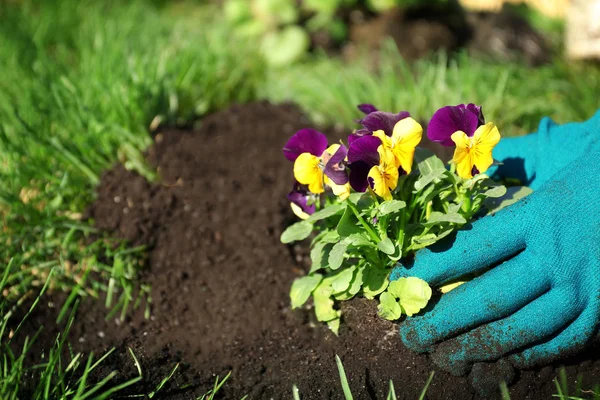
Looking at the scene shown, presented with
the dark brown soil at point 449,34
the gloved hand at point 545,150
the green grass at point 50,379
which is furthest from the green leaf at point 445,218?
the dark brown soil at point 449,34

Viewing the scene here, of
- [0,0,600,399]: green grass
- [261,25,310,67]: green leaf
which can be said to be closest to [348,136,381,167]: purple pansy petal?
[0,0,600,399]: green grass

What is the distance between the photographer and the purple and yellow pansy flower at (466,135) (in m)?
1.54

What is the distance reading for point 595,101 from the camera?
10.1 feet

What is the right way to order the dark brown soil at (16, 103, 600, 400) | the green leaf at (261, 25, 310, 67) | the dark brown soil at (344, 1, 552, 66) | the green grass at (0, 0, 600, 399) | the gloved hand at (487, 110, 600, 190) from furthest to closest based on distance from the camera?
the green leaf at (261, 25, 310, 67) < the dark brown soil at (344, 1, 552, 66) < the green grass at (0, 0, 600, 399) < the gloved hand at (487, 110, 600, 190) < the dark brown soil at (16, 103, 600, 400)

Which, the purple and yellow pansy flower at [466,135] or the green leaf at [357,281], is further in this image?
the green leaf at [357,281]

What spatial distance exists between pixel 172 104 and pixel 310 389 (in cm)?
161

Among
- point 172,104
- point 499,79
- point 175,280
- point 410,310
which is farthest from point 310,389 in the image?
point 499,79

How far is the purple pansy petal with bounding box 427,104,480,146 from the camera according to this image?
1.56 metres

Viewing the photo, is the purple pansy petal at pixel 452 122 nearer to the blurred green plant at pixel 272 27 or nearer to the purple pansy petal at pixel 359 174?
the purple pansy petal at pixel 359 174

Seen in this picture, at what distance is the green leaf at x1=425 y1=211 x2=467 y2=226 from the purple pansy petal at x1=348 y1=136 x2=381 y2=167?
219 mm

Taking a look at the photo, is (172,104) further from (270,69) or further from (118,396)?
(118,396)

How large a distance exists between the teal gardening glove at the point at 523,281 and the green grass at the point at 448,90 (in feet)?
4.37

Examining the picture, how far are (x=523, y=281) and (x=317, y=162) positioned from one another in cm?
61

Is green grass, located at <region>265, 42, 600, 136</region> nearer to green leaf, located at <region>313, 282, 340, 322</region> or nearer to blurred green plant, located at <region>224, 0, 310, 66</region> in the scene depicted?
blurred green plant, located at <region>224, 0, 310, 66</region>
